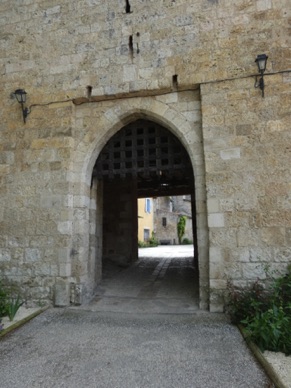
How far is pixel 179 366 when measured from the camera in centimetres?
224

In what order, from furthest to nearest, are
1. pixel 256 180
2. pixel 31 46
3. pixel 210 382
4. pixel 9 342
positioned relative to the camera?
1. pixel 31 46
2. pixel 256 180
3. pixel 9 342
4. pixel 210 382

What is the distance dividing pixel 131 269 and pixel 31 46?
482cm

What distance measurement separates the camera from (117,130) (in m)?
4.21

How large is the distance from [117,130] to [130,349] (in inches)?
113

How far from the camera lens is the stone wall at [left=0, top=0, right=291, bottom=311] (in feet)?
11.2

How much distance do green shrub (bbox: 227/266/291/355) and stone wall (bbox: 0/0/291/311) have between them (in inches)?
6.9

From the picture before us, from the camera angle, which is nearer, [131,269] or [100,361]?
[100,361]

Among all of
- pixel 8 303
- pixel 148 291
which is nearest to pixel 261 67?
pixel 148 291

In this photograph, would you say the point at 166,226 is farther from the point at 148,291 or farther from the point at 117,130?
the point at 117,130

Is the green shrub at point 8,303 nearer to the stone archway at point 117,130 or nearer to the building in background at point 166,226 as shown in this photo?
the stone archway at point 117,130

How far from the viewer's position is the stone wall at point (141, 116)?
340cm

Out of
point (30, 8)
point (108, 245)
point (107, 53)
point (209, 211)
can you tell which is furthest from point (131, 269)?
point (30, 8)

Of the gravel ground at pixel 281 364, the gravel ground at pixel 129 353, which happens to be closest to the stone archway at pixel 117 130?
the gravel ground at pixel 129 353

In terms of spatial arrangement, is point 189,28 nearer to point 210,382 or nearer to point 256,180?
point 256,180
